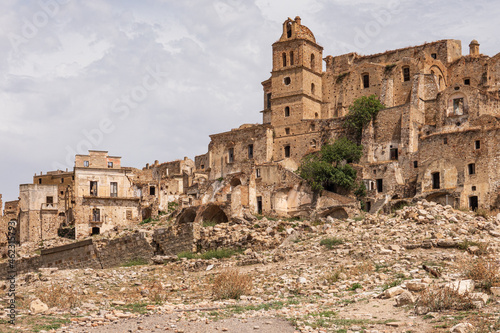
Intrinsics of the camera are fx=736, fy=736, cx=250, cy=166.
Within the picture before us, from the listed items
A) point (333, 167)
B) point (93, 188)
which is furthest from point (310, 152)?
point (93, 188)

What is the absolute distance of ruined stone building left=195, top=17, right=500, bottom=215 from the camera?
1645 inches

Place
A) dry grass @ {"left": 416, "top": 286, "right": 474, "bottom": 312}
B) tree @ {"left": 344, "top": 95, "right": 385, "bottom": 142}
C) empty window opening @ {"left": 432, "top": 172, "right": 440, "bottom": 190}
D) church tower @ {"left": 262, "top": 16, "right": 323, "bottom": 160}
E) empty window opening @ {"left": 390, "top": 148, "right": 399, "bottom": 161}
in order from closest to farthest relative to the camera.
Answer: dry grass @ {"left": 416, "top": 286, "right": 474, "bottom": 312}
empty window opening @ {"left": 432, "top": 172, "right": 440, "bottom": 190}
empty window opening @ {"left": 390, "top": 148, "right": 399, "bottom": 161}
tree @ {"left": 344, "top": 95, "right": 385, "bottom": 142}
church tower @ {"left": 262, "top": 16, "right": 323, "bottom": 160}

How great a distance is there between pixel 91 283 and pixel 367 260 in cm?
807

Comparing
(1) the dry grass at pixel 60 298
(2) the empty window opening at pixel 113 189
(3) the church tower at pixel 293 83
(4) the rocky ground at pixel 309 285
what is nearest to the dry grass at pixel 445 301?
(4) the rocky ground at pixel 309 285

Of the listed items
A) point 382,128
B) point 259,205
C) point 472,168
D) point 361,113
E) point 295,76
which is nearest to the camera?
point 472,168

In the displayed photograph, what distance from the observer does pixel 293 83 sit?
180 feet

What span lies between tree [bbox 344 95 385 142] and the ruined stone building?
0.61m

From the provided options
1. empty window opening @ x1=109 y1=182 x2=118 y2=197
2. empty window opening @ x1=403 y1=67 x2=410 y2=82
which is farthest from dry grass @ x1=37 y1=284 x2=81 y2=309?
empty window opening @ x1=403 y1=67 x2=410 y2=82

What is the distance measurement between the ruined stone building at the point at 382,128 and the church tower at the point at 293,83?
0.08m

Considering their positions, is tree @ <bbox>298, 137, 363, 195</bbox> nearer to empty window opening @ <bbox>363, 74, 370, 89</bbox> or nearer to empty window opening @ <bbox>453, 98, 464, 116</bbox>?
empty window opening @ <bbox>453, 98, 464, 116</bbox>

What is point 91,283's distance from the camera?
21547 mm

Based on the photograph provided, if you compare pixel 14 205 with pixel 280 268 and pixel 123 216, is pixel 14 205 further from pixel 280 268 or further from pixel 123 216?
pixel 280 268

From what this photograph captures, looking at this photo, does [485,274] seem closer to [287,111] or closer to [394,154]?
[394,154]

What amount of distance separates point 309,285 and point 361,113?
31210mm
